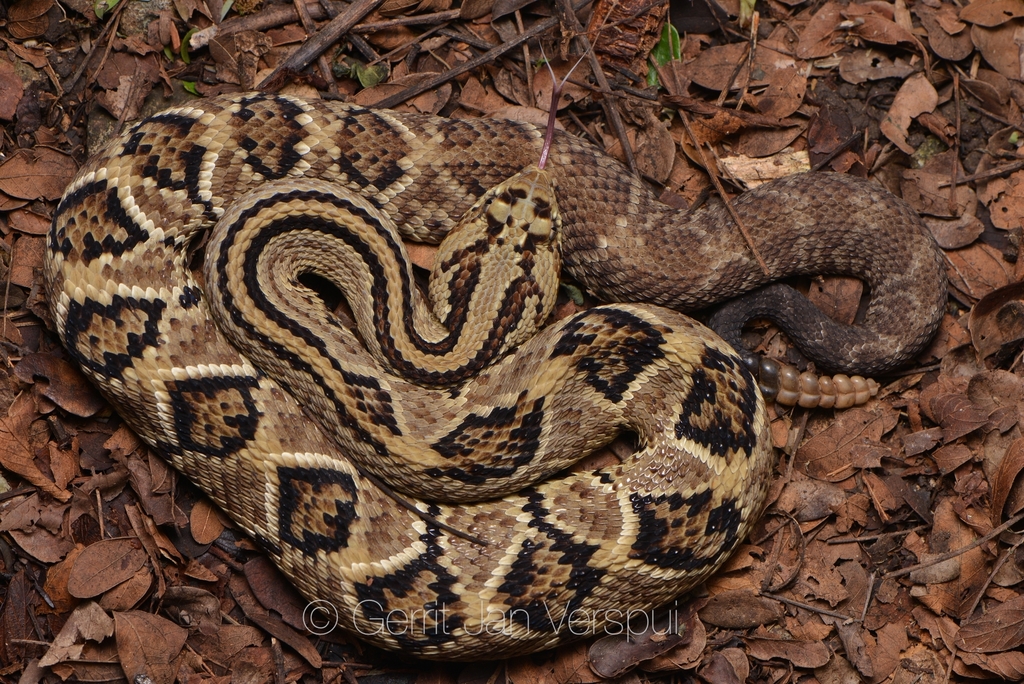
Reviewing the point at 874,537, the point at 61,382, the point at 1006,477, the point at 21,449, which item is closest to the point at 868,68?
the point at 1006,477

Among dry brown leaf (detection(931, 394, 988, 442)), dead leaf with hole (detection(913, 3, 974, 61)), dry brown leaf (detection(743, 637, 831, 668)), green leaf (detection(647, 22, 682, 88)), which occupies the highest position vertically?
green leaf (detection(647, 22, 682, 88))

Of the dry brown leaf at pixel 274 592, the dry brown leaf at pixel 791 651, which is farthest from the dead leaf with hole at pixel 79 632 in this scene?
the dry brown leaf at pixel 791 651

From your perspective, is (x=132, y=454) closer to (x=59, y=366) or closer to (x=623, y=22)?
(x=59, y=366)

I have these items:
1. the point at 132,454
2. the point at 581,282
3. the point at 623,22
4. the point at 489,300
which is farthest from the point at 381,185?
the point at 132,454

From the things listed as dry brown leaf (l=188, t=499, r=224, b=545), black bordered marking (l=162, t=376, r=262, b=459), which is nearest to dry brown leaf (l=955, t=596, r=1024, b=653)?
black bordered marking (l=162, t=376, r=262, b=459)

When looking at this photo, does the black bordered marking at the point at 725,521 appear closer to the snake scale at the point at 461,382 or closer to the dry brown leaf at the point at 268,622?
the snake scale at the point at 461,382

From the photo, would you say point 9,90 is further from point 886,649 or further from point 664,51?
point 886,649

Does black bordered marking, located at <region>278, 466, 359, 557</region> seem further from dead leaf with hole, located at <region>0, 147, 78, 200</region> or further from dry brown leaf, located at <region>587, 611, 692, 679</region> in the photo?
dead leaf with hole, located at <region>0, 147, 78, 200</region>
